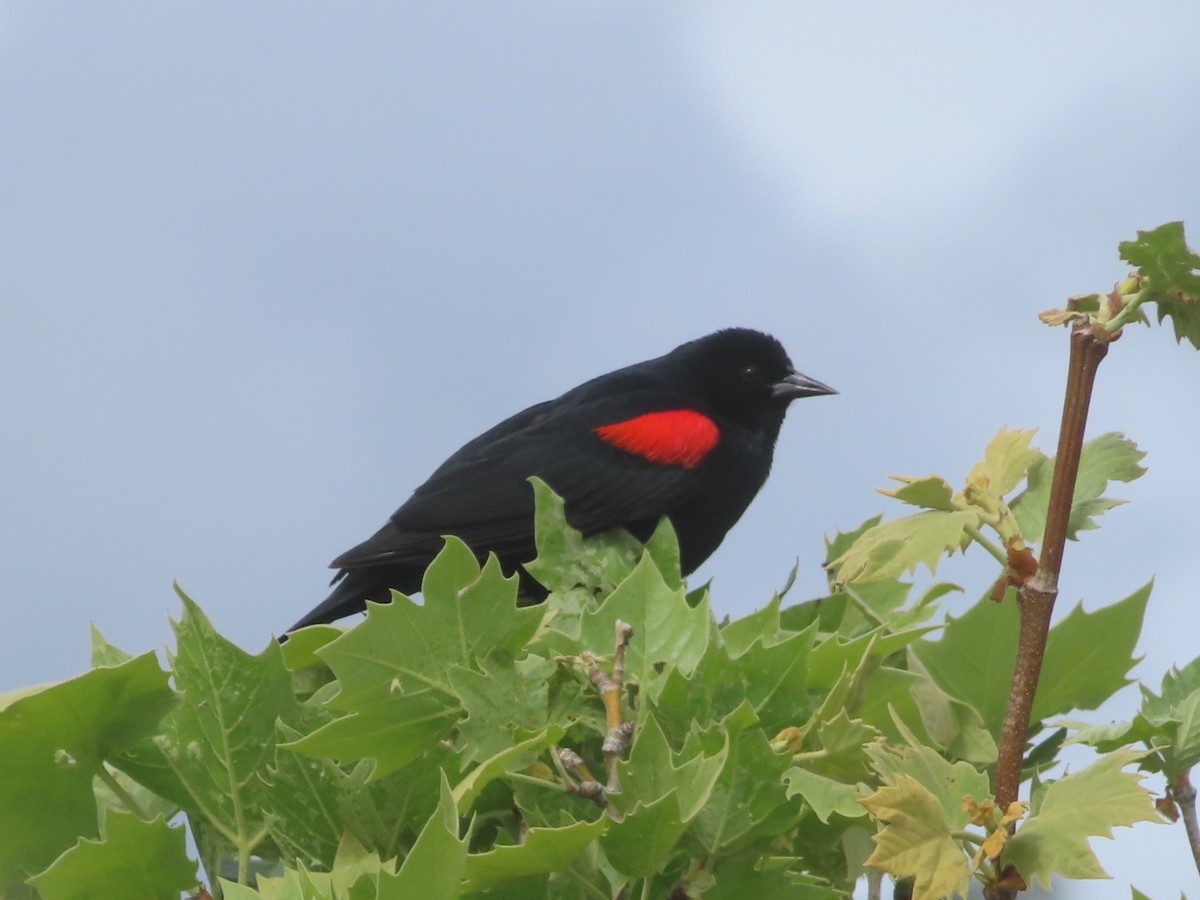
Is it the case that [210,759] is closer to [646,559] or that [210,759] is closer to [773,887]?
[646,559]

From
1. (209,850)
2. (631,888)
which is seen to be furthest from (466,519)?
(631,888)

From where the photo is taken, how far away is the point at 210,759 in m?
1.75

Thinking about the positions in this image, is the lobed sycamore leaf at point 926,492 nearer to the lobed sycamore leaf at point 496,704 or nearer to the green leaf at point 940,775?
the green leaf at point 940,775

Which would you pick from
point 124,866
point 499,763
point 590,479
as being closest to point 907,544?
point 499,763

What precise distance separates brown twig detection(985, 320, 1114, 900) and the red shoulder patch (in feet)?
11.9

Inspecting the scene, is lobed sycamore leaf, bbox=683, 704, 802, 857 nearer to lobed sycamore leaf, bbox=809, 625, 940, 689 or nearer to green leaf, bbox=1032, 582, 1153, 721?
lobed sycamore leaf, bbox=809, 625, 940, 689

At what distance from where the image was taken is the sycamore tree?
4.69 feet

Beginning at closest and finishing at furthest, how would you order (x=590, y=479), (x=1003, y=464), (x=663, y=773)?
(x=663, y=773) < (x=1003, y=464) < (x=590, y=479)

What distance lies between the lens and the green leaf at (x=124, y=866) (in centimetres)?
161

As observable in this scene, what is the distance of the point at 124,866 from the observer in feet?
5.39

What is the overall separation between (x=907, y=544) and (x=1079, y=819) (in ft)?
1.10

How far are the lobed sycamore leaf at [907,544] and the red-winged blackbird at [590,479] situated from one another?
3.26 metres

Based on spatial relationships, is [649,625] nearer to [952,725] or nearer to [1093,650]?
[952,725]

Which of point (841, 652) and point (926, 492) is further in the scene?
point (841, 652)
